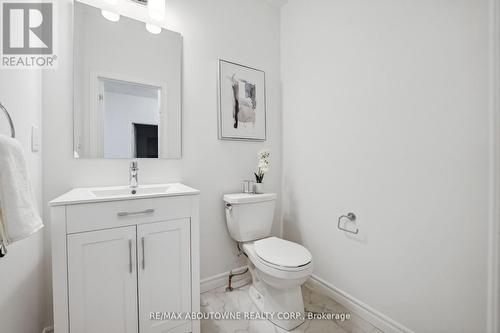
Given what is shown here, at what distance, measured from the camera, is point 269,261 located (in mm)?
1258

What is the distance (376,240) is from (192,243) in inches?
44.6

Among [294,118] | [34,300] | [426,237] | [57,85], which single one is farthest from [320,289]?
[57,85]

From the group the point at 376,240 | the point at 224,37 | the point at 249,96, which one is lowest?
the point at 376,240

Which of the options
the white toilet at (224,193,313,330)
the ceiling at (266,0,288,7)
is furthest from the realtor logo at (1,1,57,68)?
the ceiling at (266,0,288,7)

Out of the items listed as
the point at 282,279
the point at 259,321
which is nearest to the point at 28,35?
the point at 282,279

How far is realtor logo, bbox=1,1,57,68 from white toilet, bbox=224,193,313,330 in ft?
4.46

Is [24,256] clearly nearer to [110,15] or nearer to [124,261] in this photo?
[124,261]

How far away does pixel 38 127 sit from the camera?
1154 mm

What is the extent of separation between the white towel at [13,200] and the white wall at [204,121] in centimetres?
76

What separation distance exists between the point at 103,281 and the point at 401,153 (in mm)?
1688

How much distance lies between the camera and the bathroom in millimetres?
950

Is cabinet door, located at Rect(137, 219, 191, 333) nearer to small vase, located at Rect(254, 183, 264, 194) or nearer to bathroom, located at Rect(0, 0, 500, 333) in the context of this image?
bathroom, located at Rect(0, 0, 500, 333)

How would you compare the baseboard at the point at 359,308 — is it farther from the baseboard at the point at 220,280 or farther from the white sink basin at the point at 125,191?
the white sink basin at the point at 125,191

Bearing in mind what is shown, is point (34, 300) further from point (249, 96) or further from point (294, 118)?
point (294, 118)
